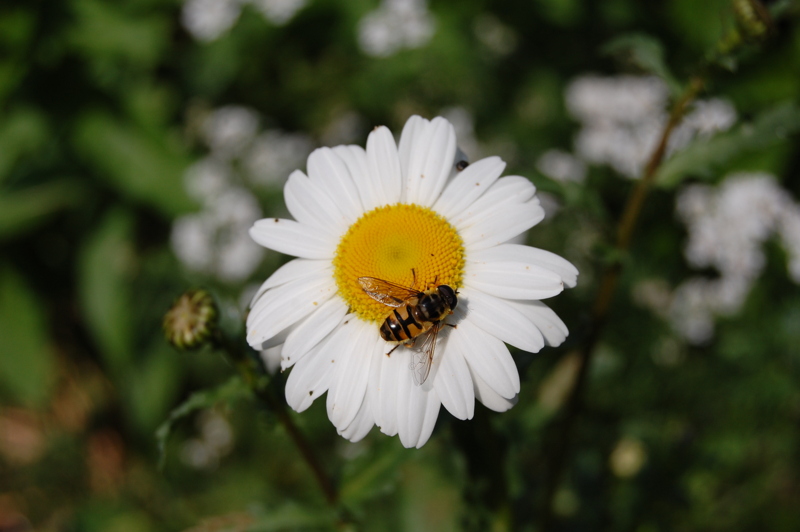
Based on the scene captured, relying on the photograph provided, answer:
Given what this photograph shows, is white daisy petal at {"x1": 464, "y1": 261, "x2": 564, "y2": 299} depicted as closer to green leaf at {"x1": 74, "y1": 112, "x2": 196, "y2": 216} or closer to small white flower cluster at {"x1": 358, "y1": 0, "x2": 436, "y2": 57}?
small white flower cluster at {"x1": 358, "y1": 0, "x2": 436, "y2": 57}

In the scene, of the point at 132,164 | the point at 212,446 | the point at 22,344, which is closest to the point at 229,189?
the point at 132,164

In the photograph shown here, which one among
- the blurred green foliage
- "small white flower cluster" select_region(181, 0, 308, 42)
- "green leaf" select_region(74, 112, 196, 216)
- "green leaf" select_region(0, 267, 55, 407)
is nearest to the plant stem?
the blurred green foliage

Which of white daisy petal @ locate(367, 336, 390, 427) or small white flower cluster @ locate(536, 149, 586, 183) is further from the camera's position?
small white flower cluster @ locate(536, 149, 586, 183)

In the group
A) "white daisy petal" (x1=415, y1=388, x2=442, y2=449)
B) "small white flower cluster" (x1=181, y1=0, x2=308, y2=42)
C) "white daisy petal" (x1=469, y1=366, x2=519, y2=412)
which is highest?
"small white flower cluster" (x1=181, y1=0, x2=308, y2=42)

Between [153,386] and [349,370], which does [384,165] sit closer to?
[349,370]

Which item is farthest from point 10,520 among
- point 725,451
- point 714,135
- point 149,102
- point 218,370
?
point 714,135

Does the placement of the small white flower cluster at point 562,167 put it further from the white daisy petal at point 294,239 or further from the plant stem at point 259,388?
the plant stem at point 259,388
